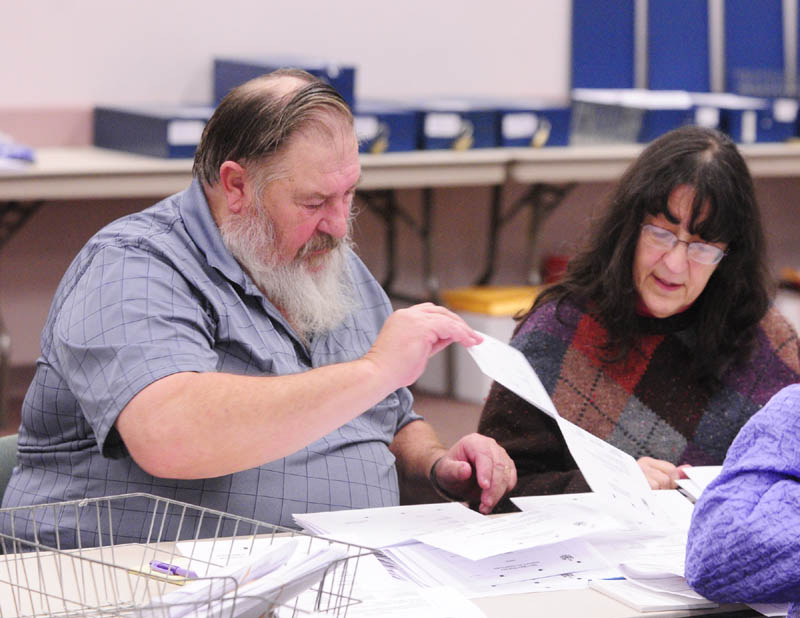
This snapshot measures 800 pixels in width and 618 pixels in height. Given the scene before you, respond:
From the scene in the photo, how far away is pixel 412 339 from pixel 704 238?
0.80m

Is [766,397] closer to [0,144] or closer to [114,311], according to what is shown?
[114,311]

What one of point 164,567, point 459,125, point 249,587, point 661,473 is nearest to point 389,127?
point 459,125

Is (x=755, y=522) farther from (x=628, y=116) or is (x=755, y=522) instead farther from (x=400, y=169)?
(x=628, y=116)

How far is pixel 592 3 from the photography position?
5.37 metres

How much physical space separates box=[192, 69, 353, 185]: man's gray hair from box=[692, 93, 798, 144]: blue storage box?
339 cm

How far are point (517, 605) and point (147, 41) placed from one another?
143 inches

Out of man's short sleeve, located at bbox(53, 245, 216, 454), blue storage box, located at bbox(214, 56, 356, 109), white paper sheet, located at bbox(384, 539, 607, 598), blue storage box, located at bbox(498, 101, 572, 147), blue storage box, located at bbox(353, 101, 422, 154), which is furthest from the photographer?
blue storage box, located at bbox(498, 101, 572, 147)

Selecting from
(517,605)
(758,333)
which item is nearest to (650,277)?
(758,333)

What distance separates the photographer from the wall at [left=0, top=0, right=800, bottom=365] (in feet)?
14.5

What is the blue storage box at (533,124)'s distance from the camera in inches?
181

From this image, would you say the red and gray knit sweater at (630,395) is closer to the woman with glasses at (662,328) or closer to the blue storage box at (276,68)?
the woman with glasses at (662,328)

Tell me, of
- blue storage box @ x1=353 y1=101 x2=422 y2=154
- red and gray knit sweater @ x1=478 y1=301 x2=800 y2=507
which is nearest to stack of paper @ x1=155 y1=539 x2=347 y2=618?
red and gray knit sweater @ x1=478 y1=301 x2=800 y2=507

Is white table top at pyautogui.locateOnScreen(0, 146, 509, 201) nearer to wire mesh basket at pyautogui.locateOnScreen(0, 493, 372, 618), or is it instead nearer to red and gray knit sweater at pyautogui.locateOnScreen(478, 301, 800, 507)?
red and gray knit sweater at pyautogui.locateOnScreen(478, 301, 800, 507)

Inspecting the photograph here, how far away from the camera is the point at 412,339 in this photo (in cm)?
166
